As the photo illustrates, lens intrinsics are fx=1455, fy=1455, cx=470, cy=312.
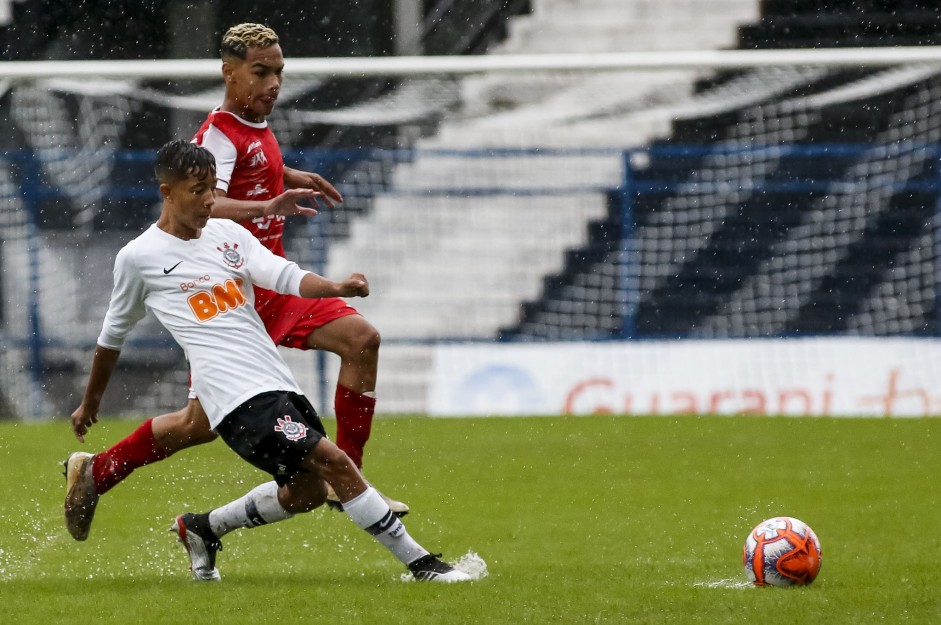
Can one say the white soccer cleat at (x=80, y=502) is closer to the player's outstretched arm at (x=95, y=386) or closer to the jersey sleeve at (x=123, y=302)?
the player's outstretched arm at (x=95, y=386)

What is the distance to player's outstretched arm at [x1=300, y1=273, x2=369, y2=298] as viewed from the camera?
4.51 m

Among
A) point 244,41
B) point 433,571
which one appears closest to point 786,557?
point 433,571

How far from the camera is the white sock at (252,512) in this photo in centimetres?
514

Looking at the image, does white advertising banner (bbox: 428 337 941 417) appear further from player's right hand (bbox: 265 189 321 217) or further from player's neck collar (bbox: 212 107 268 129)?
player's right hand (bbox: 265 189 321 217)

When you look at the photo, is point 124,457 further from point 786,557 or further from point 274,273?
point 786,557

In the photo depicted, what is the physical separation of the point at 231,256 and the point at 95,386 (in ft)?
2.38

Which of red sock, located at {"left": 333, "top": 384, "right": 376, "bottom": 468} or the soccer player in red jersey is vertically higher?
the soccer player in red jersey

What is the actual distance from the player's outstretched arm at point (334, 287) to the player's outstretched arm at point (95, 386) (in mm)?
799

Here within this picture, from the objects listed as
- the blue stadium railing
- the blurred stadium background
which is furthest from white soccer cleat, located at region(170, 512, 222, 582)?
the blue stadium railing

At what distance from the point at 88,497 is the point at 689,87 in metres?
9.64

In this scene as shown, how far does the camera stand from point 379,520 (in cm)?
481

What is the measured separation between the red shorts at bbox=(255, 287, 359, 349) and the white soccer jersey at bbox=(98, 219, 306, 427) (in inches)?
35.6

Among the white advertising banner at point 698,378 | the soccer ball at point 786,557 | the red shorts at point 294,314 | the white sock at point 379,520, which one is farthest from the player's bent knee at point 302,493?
the white advertising banner at point 698,378

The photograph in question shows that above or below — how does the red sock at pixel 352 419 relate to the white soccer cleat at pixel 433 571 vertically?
above
